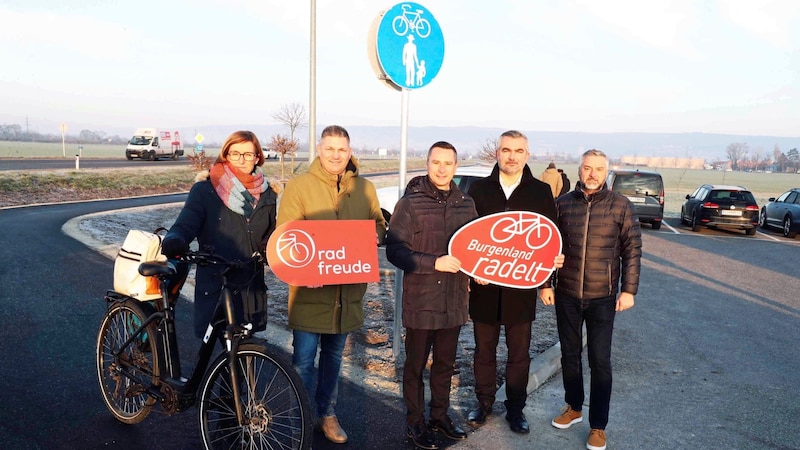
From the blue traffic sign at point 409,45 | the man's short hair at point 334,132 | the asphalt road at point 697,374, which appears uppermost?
the blue traffic sign at point 409,45

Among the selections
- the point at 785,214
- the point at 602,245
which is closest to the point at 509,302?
the point at 602,245

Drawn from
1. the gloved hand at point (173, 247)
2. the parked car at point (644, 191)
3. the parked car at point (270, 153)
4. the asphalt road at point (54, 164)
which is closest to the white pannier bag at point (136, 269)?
the gloved hand at point (173, 247)

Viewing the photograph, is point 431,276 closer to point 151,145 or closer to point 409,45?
point 409,45

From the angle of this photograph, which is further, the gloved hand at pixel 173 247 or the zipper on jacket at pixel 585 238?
the zipper on jacket at pixel 585 238

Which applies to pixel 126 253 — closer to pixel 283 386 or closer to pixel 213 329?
pixel 213 329

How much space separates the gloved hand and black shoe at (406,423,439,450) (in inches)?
76.0

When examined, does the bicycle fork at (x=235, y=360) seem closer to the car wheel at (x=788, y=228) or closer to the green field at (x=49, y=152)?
A: the car wheel at (x=788, y=228)

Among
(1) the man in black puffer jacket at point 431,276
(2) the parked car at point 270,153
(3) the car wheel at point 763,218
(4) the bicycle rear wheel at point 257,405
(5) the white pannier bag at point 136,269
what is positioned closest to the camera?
(4) the bicycle rear wheel at point 257,405

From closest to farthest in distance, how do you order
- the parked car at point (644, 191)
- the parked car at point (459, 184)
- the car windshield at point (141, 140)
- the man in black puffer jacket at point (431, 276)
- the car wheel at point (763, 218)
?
the man in black puffer jacket at point (431, 276) → the parked car at point (459, 184) → the parked car at point (644, 191) → the car wheel at point (763, 218) → the car windshield at point (141, 140)

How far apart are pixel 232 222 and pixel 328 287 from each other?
0.75 meters

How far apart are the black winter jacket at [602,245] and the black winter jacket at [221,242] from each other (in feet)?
7.08

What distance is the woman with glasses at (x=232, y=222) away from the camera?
361 cm

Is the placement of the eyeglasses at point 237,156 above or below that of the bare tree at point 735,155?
below

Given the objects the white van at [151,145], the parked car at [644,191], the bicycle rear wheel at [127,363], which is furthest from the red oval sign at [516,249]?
the white van at [151,145]
